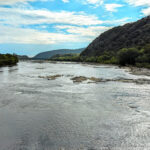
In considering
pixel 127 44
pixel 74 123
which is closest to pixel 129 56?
pixel 127 44

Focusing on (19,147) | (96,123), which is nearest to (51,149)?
(19,147)

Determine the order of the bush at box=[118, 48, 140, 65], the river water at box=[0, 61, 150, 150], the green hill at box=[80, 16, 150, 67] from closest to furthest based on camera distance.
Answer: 1. the river water at box=[0, 61, 150, 150]
2. the bush at box=[118, 48, 140, 65]
3. the green hill at box=[80, 16, 150, 67]

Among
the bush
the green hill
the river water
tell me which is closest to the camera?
the river water

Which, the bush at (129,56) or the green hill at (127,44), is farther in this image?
the green hill at (127,44)

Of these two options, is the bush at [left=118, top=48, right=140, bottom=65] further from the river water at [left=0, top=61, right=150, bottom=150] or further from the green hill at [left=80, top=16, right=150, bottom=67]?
the river water at [left=0, top=61, right=150, bottom=150]

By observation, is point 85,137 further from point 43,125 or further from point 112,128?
point 43,125

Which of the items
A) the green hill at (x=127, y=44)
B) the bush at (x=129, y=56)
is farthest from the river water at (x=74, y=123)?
the green hill at (x=127, y=44)

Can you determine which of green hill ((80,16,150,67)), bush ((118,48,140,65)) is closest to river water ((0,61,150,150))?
bush ((118,48,140,65))

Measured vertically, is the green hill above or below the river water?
above

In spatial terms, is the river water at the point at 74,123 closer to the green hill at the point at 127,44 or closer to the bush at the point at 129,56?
the bush at the point at 129,56

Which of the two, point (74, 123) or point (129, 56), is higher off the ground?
point (129, 56)

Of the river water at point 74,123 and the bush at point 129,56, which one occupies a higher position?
the bush at point 129,56

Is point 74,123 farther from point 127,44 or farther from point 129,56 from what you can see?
point 127,44

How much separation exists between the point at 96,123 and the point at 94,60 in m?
141
